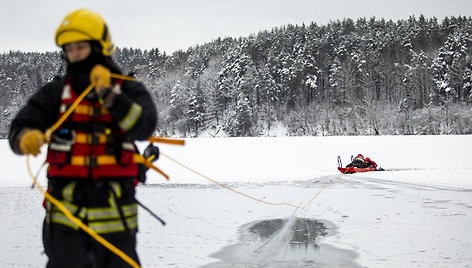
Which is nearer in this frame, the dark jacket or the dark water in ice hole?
the dark jacket

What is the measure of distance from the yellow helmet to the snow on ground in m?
2.56

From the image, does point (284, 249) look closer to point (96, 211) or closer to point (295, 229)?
point (295, 229)

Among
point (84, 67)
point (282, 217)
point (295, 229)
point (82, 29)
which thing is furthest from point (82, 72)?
point (282, 217)

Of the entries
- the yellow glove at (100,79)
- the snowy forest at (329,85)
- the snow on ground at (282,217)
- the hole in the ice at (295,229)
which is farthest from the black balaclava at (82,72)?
the snowy forest at (329,85)

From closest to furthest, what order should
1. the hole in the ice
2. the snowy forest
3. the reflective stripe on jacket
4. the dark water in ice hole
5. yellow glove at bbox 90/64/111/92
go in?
yellow glove at bbox 90/64/111/92, the reflective stripe on jacket, the dark water in ice hole, the hole in the ice, the snowy forest

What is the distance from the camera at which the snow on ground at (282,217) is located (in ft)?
13.4

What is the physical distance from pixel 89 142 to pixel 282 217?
467 cm

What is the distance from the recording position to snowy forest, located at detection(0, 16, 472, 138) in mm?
51094

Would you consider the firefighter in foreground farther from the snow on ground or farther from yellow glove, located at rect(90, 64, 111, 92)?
the snow on ground

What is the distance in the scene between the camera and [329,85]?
2662 inches

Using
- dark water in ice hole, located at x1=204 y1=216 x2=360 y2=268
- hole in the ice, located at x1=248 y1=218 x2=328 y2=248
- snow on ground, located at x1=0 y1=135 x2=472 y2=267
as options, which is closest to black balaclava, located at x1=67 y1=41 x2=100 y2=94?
snow on ground, located at x1=0 y1=135 x2=472 y2=267

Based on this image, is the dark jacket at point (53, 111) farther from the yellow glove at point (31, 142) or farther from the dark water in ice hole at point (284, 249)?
the dark water in ice hole at point (284, 249)

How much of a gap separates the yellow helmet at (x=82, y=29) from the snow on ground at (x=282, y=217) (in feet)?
8.40

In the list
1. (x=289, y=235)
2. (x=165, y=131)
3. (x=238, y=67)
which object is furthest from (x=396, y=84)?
(x=289, y=235)
